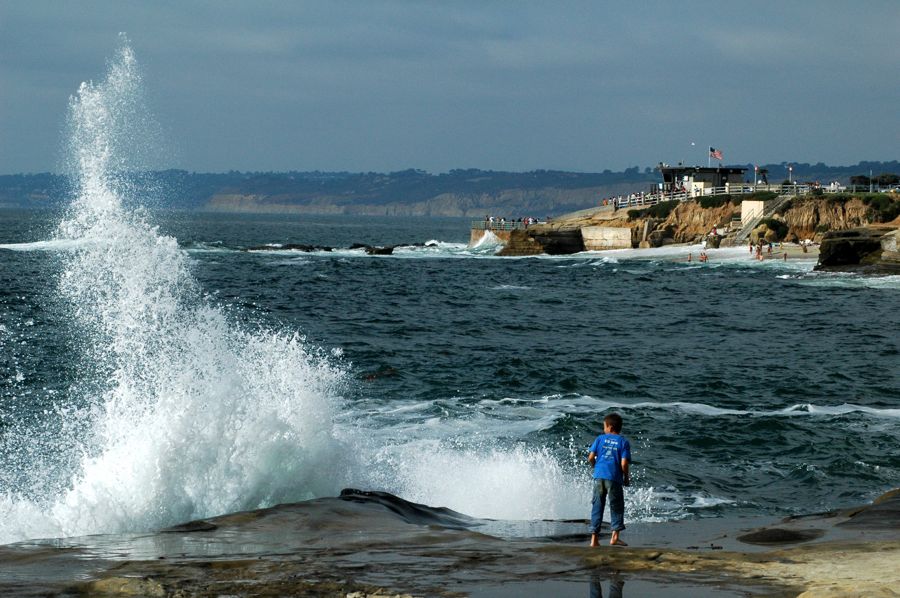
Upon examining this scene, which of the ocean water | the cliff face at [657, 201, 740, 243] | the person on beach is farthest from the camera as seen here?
the cliff face at [657, 201, 740, 243]

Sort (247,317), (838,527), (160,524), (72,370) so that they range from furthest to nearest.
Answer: (247,317) < (72,370) < (160,524) < (838,527)

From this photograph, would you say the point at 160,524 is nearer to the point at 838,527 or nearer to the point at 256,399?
the point at 256,399

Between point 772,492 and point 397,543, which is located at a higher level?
point 397,543

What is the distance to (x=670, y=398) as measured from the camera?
73.4ft

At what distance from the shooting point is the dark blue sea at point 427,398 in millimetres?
13094

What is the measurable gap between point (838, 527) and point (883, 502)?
1.34 metres

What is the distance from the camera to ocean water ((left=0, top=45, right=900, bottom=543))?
13086 mm

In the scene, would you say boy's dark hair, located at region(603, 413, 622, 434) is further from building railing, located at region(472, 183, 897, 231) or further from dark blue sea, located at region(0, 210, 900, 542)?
building railing, located at region(472, 183, 897, 231)

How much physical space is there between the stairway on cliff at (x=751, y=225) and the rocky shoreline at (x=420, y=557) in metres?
62.4

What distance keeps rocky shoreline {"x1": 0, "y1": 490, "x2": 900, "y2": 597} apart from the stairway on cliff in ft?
205

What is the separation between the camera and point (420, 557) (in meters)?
9.30

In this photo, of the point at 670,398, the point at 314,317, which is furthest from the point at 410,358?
the point at 314,317

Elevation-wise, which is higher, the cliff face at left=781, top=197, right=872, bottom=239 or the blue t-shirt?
the cliff face at left=781, top=197, right=872, bottom=239

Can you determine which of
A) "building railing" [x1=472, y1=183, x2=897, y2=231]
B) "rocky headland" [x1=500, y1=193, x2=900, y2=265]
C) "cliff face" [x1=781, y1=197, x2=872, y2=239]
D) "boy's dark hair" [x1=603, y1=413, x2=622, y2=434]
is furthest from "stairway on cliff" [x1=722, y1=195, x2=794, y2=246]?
"boy's dark hair" [x1=603, y1=413, x2=622, y2=434]
